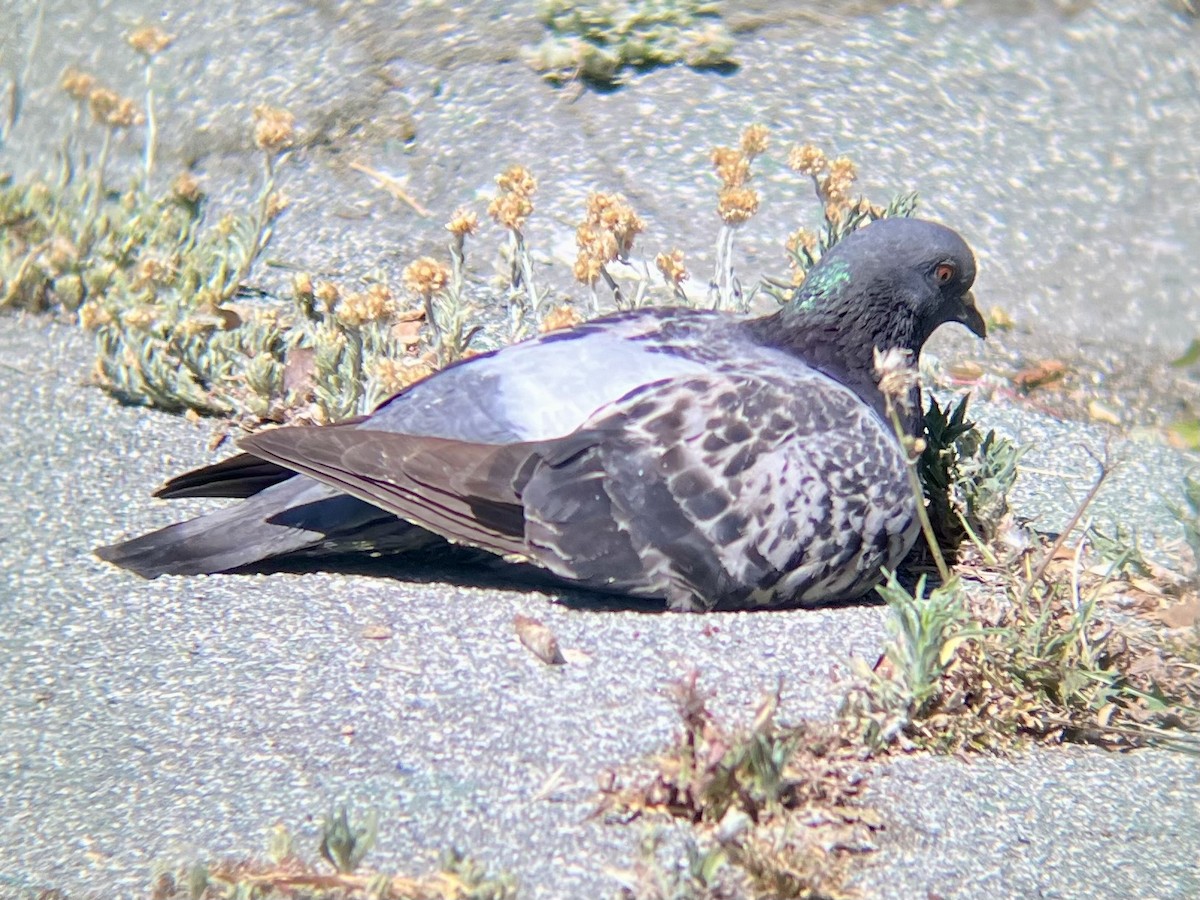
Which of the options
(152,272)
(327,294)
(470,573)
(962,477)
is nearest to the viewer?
(470,573)

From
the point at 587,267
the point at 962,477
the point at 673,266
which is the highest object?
the point at 587,267

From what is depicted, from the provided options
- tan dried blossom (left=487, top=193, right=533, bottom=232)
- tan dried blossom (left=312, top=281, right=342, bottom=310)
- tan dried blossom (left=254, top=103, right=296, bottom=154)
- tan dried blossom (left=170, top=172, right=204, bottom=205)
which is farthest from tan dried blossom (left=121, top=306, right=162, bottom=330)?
tan dried blossom (left=487, top=193, right=533, bottom=232)

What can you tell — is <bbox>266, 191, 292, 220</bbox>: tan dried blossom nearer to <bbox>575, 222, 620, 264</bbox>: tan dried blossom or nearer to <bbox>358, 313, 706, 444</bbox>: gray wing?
<bbox>575, 222, 620, 264</bbox>: tan dried blossom

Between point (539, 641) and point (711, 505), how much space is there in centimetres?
61

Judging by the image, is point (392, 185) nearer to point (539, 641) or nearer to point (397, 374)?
point (397, 374)

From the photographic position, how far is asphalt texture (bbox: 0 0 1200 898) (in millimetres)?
Result: 2621

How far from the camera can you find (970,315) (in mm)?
4324

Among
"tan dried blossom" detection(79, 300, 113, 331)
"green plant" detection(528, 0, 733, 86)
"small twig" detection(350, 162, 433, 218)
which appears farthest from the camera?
"green plant" detection(528, 0, 733, 86)

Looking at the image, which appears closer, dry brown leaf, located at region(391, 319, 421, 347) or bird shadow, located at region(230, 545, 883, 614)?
bird shadow, located at region(230, 545, 883, 614)

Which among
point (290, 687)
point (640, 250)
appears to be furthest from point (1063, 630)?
point (640, 250)

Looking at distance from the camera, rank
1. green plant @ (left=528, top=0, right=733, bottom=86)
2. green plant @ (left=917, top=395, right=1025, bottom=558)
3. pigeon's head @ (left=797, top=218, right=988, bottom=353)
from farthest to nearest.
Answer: green plant @ (left=528, top=0, right=733, bottom=86) → pigeon's head @ (left=797, top=218, right=988, bottom=353) → green plant @ (left=917, top=395, right=1025, bottom=558)

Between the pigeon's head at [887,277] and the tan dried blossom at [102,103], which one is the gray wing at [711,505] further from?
the tan dried blossom at [102,103]

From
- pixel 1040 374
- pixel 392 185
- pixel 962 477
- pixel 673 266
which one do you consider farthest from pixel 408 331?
pixel 1040 374

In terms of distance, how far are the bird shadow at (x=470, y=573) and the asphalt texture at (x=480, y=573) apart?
3 centimetres
